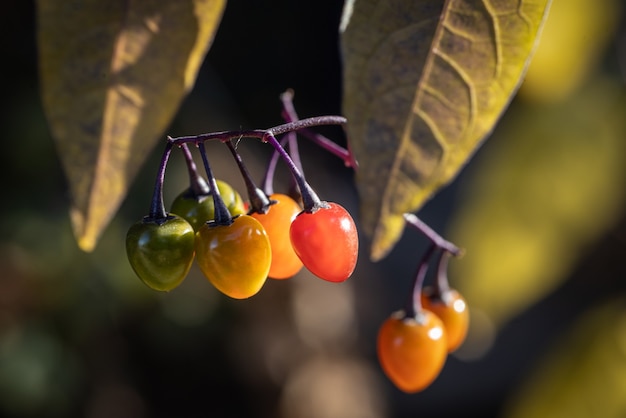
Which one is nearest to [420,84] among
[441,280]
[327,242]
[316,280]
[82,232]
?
[327,242]

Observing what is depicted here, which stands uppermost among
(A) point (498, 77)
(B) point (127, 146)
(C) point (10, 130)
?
(A) point (498, 77)

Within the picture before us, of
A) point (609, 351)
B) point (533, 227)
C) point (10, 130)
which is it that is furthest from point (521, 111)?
point (10, 130)

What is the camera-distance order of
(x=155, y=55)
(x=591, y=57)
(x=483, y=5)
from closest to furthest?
1. (x=483, y=5)
2. (x=155, y=55)
3. (x=591, y=57)

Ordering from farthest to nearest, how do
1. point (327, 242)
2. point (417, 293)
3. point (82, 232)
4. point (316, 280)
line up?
point (316, 280)
point (417, 293)
point (82, 232)
point (327, 242)

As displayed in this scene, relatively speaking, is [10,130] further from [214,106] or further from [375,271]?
[375,271]

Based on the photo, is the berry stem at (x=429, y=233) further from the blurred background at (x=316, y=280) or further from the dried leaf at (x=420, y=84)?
the blurred background at (x=316, y=280)

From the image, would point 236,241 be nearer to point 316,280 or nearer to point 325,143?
point 325,143
